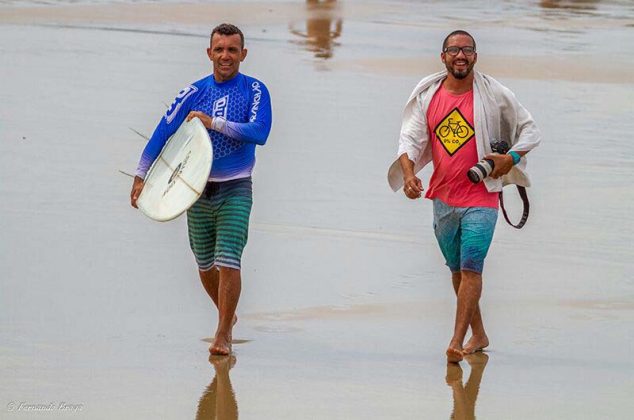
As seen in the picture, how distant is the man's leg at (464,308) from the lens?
7656mm

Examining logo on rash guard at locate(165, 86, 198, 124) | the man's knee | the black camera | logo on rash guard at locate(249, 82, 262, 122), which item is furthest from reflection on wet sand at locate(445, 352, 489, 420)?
logo on rash guard at locate(165, 86, 198, 124)

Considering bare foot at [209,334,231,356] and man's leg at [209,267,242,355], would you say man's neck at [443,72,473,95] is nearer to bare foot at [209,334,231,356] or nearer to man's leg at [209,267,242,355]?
man's leg at [209,267,242,355]

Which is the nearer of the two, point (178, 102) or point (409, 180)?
point (409, 180)

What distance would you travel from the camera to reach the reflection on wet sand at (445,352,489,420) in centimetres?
682

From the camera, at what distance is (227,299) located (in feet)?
25.6

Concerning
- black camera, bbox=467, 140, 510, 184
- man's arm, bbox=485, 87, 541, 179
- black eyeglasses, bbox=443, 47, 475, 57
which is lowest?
black camera, bbox=467, 140, 510, 184

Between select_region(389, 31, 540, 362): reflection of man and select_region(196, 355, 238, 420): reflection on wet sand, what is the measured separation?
1155 mm

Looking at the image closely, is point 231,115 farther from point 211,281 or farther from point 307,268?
point 307,268

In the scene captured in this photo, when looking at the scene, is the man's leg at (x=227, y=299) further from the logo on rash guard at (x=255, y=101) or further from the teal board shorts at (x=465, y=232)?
A: the teal board shorts at (x=465, y=232)

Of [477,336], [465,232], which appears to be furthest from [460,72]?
[477,336]

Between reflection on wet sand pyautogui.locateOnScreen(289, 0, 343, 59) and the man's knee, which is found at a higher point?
the man's knee

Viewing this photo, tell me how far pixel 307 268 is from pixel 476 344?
175 centimetres

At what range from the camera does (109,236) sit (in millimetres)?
9836

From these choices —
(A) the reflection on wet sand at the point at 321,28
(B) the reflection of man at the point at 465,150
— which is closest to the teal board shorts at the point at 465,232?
(B) the reflection of man at the point at 465,150
